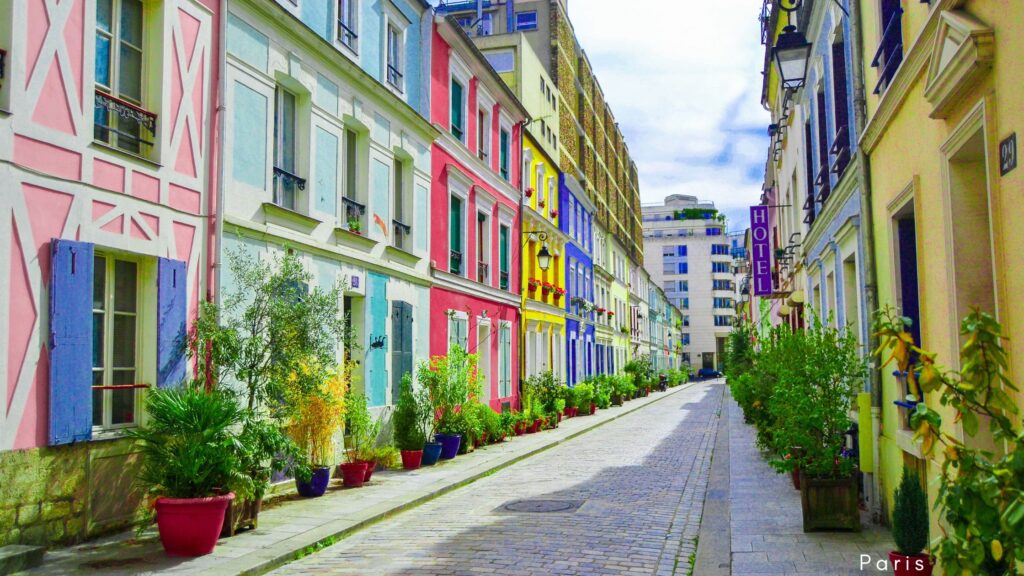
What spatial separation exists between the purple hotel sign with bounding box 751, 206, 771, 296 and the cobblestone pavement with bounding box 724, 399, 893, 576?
930 centimetres

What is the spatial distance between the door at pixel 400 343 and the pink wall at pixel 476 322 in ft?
5.20

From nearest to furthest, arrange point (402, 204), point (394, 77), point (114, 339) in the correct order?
point (114, 339)
point (394, 77)
point (402, 204)

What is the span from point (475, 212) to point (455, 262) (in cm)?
173

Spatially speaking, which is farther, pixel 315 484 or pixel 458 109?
pixel 458 109

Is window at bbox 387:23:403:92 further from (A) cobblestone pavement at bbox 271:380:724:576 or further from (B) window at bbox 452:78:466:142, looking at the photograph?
(A) cobblestone pavement at bbox 271:380:724:576

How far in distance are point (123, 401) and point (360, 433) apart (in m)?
4.60

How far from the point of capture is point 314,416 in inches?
443

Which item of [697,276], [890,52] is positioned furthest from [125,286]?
[697,276]

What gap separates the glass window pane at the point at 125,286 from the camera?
9094 millimetres

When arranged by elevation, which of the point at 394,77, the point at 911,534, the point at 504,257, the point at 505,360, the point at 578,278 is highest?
the point at 394,77

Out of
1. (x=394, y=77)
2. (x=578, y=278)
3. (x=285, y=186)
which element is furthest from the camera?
(x=578, y=278)

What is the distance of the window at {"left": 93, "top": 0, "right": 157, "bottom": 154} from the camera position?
29.3ft

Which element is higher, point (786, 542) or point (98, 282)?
point (98, 282)

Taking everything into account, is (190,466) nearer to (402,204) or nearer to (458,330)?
(402,204)
